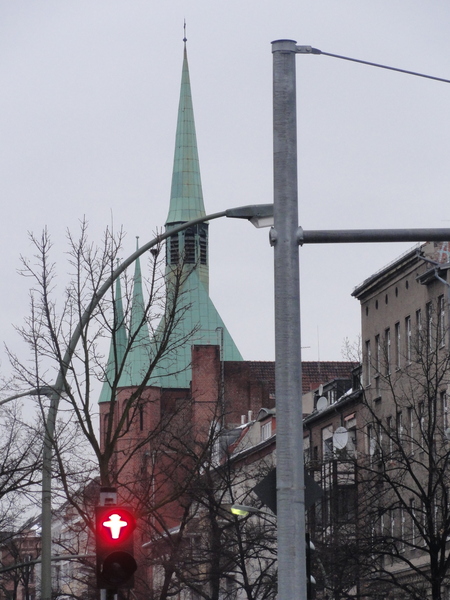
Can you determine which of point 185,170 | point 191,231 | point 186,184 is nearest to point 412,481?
point 191,231

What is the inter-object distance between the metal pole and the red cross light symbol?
13.1 feet

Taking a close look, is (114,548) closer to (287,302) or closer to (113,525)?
(113,525)

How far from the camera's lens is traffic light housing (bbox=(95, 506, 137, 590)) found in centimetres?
1385

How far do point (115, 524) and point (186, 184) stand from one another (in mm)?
92873

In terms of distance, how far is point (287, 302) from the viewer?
35.7 ft

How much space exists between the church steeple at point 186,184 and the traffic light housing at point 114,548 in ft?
291

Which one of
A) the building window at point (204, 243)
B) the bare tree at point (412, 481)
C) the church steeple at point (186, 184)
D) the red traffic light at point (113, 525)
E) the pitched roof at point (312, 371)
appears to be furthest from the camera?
the building window at point (204, 243)

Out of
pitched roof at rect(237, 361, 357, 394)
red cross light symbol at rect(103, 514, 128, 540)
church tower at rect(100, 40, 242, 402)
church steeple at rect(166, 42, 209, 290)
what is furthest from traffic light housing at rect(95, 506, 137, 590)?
church steeple at rect(166, 42, 209, 290)

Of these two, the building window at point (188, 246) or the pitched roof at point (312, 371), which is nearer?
the building window at point (188, 246)

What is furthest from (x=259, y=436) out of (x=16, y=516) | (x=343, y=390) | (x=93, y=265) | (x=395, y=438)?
(x=93, y=265)

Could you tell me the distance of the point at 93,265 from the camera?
24.6 meters

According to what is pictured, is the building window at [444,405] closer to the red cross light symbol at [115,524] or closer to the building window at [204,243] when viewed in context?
the red cross light symbol at [115,524]

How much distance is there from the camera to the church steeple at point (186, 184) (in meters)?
105

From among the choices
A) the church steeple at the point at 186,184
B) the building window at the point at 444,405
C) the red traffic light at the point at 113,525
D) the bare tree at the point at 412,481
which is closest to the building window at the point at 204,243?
the church steeple at the point at 186,184
